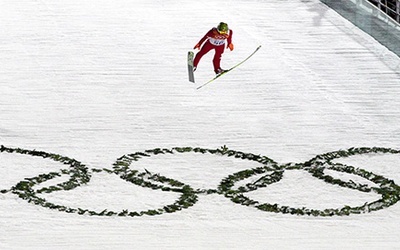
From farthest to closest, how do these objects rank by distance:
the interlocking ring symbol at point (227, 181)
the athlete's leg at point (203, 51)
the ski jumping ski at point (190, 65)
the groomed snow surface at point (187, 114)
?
the ski jumping ski at point (190, 65) < the athlete's leg at point (203, 51) < the interlocking ring symbol at point (227, 181) < the groomed snow surface at point (187, 114)

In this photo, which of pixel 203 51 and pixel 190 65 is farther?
pixel 190 65

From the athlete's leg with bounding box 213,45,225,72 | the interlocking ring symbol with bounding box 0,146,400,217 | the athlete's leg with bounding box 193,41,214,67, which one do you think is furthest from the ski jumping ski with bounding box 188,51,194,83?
the interlocking ring symbol with bounding box 0,146,400,217

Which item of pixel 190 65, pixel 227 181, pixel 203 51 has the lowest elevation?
pixel 227 181

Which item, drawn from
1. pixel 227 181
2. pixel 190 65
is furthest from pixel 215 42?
pixel 227 181

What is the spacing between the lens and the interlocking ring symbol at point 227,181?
676 cm

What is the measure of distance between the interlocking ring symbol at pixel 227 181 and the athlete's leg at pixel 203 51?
1.28 meters

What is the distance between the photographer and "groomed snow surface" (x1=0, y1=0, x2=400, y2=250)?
256 inches

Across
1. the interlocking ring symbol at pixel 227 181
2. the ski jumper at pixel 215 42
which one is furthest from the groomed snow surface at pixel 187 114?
the ski jumper at pixel 215 42

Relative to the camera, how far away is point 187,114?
8.34 metres

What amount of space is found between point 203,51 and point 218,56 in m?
0.12

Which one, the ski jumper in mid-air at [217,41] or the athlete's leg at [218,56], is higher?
the ski jumper in mid-air at [217,41]

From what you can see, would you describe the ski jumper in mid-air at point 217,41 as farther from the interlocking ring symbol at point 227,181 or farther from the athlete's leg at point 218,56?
the interlocking ring symbol at point 227,181

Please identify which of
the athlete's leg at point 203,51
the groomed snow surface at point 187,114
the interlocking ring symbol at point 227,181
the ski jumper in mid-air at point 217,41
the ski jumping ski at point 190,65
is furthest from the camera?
the ski jumping ski at point 190,65

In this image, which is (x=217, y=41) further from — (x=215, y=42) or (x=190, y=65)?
(x=190, y=65)
